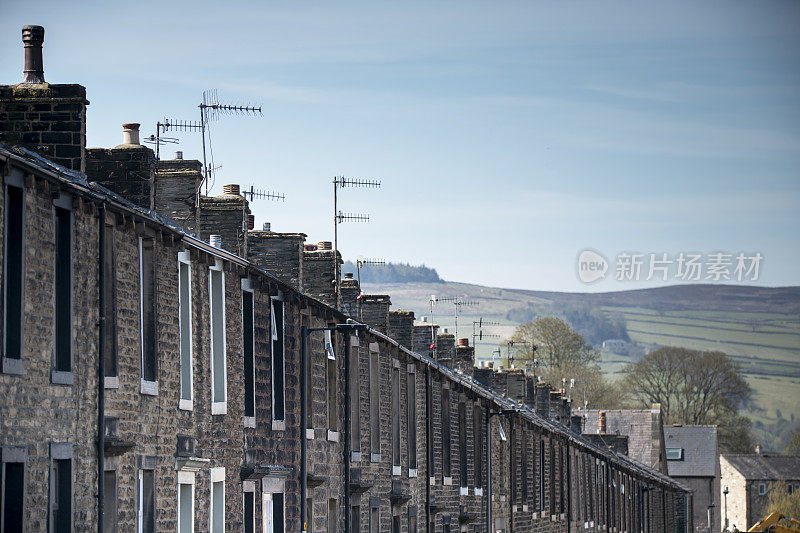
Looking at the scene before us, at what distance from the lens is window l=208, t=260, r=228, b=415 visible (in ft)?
65.8

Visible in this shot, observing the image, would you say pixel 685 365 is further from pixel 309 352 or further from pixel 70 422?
pixel 70 422

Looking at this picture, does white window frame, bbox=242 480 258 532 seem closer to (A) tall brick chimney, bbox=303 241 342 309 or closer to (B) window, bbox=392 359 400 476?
(A) tall brick chimney, bbox=303 241 342 309

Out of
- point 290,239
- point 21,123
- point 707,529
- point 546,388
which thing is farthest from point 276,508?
point 707,529

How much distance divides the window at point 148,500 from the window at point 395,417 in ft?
44.4

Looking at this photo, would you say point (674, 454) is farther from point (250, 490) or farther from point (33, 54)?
point (33, 54)

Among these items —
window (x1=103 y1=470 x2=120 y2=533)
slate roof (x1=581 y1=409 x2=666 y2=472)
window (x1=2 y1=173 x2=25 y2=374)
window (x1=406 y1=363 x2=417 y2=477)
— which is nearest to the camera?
window (x1=2 y1=173 x2=25 y2=374)

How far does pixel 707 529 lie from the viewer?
10050 cm

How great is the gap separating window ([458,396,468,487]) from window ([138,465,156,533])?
20.8 m

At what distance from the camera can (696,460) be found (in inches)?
3819

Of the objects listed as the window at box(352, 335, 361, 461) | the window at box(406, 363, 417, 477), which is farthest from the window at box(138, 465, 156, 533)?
the window at box(406, 363, 417, 477)

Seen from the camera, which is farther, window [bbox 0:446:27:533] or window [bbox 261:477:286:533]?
window [bbox 261:477:286:533]

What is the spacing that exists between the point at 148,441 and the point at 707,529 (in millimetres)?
88469

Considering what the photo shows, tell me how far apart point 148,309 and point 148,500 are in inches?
91.5

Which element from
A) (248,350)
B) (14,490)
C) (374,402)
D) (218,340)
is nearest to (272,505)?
(248,350)
